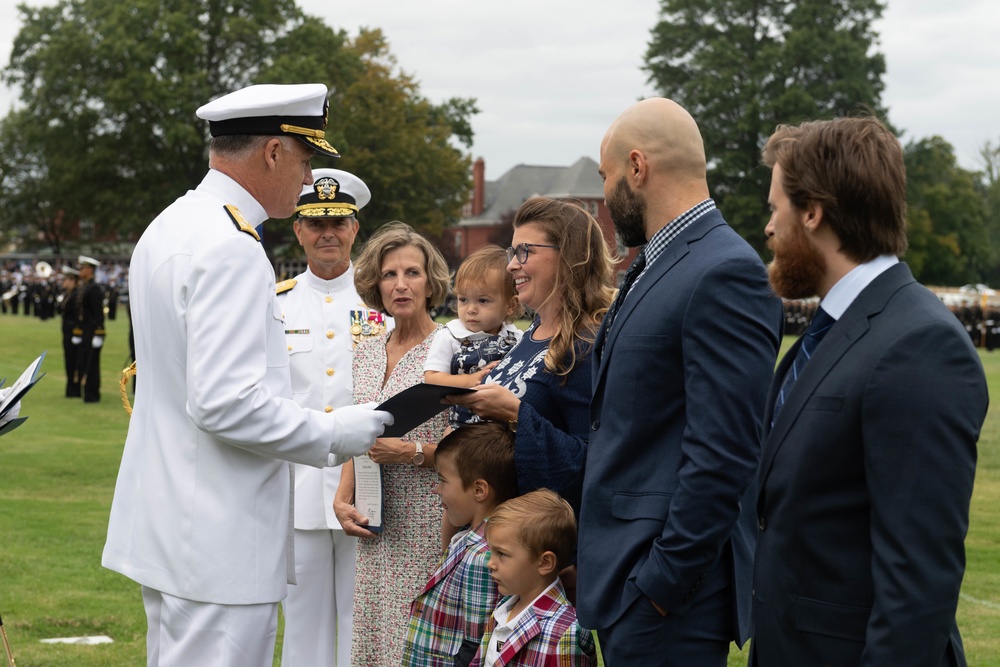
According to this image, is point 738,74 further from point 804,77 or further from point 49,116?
point 49,116

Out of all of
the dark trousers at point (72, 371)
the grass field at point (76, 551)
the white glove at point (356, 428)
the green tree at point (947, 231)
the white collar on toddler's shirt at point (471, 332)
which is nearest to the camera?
the white glove at point (356, 428)

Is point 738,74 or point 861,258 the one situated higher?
point 738,74

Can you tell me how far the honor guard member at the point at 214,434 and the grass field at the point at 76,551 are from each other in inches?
73.2

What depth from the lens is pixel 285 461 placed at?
3.52m

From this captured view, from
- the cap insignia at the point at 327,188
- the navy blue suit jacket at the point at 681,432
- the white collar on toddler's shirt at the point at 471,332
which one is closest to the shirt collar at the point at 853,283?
the navy blue suit jacket at the point at 681,432

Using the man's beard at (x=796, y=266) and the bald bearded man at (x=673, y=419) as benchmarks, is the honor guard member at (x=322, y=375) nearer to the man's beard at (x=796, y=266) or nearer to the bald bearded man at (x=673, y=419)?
the bald bearded man at (x=673, y=419)

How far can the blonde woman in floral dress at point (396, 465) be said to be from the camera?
451 centimetres

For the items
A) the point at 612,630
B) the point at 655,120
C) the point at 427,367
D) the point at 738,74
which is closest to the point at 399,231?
the point at 427,367

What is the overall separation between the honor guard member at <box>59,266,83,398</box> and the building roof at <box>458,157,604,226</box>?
71.9 meters

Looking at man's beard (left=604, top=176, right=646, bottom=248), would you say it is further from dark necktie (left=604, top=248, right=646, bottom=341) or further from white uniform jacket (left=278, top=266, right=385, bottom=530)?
white uniform jacket (left=278, top=266, right=385, bottom=530)

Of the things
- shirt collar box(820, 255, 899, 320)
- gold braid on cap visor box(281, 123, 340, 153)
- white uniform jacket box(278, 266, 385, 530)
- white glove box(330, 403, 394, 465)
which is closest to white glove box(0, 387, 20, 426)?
white glove box(330, 403, 394, 465)

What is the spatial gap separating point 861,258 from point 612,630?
3.80ft

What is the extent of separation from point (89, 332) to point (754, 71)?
43.4m

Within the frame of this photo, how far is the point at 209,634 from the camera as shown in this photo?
10.8 feet
